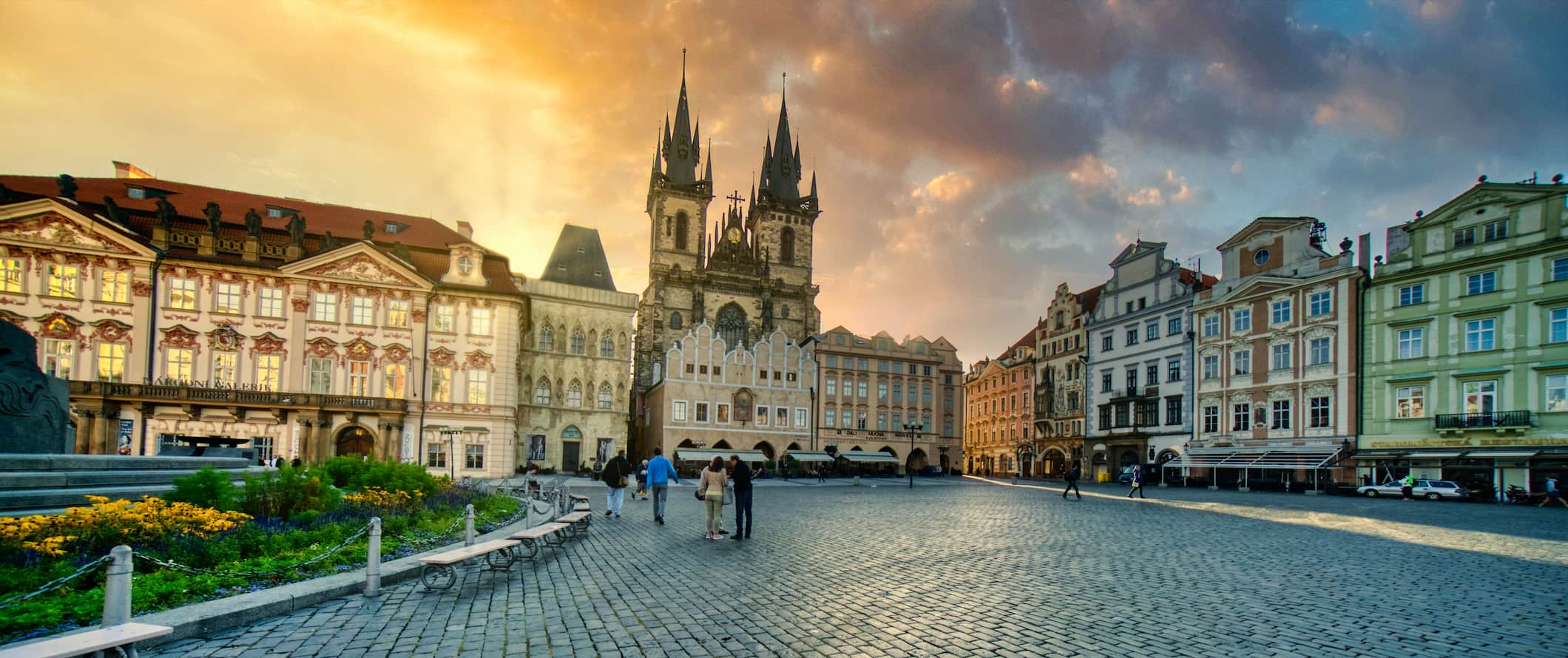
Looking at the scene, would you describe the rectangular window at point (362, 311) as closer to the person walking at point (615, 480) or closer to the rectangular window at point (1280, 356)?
the person walking at point (615, 480)

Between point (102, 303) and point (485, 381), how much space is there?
17.4 m

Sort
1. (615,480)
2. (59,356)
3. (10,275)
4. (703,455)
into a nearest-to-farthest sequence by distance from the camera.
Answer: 1. (615,480)
2. (10,275)
3. (59,356)
4. (703,455)

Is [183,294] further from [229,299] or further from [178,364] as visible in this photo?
[178,364]

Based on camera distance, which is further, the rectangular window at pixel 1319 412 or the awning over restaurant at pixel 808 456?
the awning over restaurant at pixel 808 456

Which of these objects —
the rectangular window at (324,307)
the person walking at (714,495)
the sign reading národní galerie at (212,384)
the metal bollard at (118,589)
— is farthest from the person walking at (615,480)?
the rectangular window at (324,307)

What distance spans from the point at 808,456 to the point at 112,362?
39432 mm

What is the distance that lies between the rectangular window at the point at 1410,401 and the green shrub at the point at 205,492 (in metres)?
47.7

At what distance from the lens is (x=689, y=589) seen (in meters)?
9.34

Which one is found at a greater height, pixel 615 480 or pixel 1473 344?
pixel 1473 344

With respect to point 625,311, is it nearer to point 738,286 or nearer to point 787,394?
point 787,394

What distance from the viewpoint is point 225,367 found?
129 ft

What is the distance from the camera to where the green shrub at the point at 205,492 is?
11.1 meters

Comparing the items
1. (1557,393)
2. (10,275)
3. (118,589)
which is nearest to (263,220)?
(10,275)

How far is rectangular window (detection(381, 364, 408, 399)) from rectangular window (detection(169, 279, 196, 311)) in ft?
30.2
